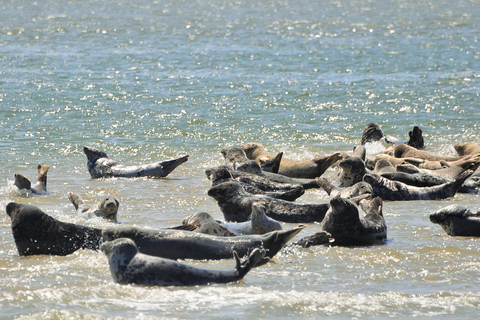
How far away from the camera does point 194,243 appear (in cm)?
580

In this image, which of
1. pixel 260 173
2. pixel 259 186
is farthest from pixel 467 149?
pixel 259 186

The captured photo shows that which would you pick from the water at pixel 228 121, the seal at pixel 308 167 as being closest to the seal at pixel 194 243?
the water at pixel 228 121

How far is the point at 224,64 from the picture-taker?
20.2 metres

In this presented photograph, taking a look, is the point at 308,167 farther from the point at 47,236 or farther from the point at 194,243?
the point at 47,236

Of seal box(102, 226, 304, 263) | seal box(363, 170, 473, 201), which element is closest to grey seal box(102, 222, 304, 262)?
seal box(102, 226, 304, 263)

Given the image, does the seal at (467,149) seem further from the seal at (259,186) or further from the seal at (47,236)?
the seal at (47,236)

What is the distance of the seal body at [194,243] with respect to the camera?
226 inches

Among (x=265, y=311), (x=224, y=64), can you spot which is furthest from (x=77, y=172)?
(x=224, y=64)

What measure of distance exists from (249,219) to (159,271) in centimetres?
199

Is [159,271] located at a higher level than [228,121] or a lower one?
lower

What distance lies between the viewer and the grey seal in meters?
5.73

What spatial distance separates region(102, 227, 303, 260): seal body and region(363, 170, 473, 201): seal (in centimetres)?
271

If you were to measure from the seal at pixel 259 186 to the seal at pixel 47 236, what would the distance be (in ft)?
7.39

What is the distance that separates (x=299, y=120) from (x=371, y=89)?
10.6 ft
